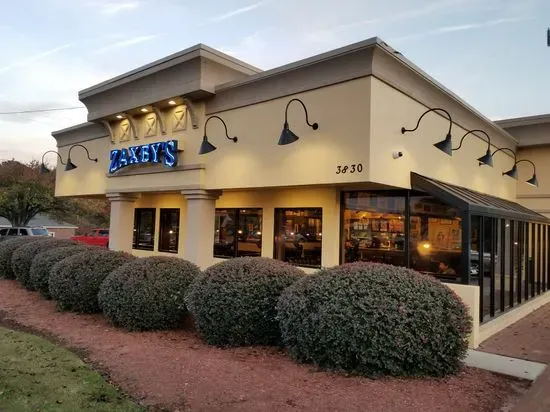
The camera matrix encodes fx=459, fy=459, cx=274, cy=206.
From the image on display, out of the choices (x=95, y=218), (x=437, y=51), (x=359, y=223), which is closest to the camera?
(x=359, y=223)

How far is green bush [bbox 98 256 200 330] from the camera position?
805 cm

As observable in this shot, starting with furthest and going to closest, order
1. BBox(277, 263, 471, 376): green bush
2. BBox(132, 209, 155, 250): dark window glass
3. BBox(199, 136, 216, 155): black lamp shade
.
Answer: BBox(132, 209, 155, 250): dark window glass → BBox(199, 136, 216, 155): black lamp shade → BBox(277, 263, 471, 376): green bush

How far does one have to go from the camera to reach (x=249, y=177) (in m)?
11.8

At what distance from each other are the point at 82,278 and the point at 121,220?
7305 millimetres

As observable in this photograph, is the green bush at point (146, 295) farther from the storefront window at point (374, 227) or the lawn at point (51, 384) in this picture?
the storefront window at point (374, 227)

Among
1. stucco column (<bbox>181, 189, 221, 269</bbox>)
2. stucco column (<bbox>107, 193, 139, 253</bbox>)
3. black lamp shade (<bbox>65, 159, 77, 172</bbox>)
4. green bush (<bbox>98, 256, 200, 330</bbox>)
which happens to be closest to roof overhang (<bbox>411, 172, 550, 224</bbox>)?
green bush (<bbox>98, 256, 200, 330</bbox>)

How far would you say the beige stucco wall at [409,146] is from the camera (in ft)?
31.0

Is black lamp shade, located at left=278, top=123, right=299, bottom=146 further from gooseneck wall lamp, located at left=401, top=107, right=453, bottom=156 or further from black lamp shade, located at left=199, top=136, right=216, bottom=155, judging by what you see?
black lamp shade, located at left=199, top=136, right=216, bottom=155

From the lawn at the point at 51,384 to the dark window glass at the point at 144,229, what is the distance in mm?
10864

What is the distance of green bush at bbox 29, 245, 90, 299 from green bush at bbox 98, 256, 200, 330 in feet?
10.9

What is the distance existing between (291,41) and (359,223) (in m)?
10.1

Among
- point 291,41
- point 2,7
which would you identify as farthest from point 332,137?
point 2,7

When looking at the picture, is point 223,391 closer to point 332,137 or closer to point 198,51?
point 332,137

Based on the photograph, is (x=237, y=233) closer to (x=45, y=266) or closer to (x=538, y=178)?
(x=45, y=266)
